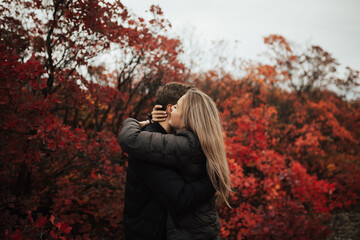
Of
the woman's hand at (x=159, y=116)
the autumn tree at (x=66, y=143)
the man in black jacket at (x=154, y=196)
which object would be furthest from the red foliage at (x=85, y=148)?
the woman's hand at (x=159, y=116)

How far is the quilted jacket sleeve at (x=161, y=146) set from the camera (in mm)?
1716

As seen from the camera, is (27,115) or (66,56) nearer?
(27,115)

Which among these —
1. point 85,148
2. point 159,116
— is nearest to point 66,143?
point 85,148

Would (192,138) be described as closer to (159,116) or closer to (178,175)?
(178,175)

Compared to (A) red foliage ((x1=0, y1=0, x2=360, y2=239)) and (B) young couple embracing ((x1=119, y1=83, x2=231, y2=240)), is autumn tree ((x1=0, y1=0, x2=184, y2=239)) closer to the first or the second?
(A) red foliage ((x1=0, y1=0, x2=360, y2=239))

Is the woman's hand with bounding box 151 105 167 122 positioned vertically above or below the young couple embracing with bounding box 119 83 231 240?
above

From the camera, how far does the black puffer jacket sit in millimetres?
1726

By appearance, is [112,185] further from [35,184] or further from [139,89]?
[139,89]

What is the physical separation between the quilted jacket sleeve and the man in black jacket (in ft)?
0.27

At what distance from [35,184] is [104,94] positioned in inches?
77.3

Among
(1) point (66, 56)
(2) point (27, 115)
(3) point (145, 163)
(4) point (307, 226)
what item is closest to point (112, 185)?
(2) point (27, 115)

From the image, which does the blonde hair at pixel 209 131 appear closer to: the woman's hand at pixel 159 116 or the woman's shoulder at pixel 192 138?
the woman's shoulder at pixel 192 138

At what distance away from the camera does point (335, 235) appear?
20.4ft

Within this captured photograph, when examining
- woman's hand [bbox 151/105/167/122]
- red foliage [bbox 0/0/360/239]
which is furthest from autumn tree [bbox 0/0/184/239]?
woman's hand [bbox 151/105/167/122]
